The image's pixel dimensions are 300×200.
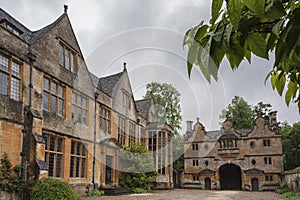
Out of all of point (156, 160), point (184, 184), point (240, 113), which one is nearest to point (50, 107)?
point (156, 160)

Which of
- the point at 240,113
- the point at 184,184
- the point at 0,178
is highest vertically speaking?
the point at 240,113

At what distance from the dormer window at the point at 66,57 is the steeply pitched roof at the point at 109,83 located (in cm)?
530

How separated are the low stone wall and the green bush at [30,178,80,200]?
2004 centimetres

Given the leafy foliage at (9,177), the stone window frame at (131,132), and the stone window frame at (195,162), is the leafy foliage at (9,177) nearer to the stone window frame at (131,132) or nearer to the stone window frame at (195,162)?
the stone window frame at (131,132)

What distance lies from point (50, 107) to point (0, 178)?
192 inches

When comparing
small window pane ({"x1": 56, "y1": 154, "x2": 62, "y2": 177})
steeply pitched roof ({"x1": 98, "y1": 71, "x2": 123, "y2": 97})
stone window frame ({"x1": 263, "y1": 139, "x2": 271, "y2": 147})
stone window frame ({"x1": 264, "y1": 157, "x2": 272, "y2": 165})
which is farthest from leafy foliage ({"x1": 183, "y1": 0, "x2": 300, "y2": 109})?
stone window frame ({"x1": 263, "y1": 139, "x2": 271, "y2": 147})

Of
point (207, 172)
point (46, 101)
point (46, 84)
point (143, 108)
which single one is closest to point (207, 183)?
point (207, 172)

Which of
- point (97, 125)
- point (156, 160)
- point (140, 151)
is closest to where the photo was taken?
point (97, 125)

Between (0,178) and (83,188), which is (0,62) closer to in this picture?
(0,178)

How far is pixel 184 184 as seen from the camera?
38562 millimetres

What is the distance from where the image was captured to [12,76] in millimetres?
13164

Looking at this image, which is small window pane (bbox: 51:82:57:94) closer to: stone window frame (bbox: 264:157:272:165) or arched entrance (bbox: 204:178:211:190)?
arched entrance (bbox: 204:178:211:190)

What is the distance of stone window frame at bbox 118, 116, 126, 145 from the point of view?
24.6m

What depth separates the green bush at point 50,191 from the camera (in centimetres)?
1195
